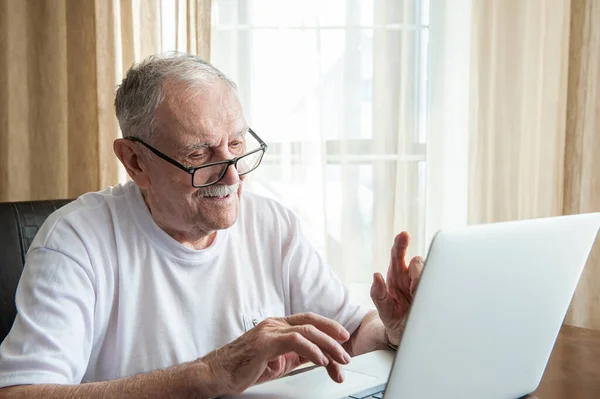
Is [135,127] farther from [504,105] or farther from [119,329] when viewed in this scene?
A: [504,105]

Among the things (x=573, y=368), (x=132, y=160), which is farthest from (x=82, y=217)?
(x=573, y=368)

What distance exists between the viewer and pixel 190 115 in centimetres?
143

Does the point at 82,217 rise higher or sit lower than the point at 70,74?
lower

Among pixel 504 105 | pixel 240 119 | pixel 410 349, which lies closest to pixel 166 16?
pixel 504 105

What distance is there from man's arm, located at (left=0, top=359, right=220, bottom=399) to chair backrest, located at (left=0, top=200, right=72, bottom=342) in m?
0.39

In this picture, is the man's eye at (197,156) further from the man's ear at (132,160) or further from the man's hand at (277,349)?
the man's hand at (277,349)

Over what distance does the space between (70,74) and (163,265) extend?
62.7 inches

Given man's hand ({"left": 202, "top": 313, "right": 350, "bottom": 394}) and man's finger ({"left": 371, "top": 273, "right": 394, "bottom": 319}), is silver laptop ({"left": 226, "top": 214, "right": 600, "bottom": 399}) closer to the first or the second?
man's hand ({"left": 202, "top": 313, "right": 350, "bottom": 394})

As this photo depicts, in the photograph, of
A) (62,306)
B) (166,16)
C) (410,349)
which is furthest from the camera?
(166,16)

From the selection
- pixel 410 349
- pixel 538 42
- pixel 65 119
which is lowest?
pixel 410 349

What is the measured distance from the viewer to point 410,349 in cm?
A: 92

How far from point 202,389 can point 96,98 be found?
1888 mm

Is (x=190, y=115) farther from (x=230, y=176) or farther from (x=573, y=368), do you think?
(x=573, y=368)

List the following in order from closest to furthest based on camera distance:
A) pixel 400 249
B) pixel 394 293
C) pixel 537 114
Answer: pixel 400 249 → pixel 394 293 → pixel 537 114
